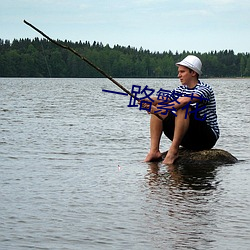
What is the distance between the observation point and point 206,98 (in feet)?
27.4

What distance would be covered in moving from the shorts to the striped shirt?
0.26 feet

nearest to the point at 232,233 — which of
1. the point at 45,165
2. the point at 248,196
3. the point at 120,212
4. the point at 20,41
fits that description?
the point at 120,212

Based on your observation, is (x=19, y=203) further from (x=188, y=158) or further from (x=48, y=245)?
(x=188, y=158)

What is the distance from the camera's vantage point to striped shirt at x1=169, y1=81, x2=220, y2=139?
8336mm

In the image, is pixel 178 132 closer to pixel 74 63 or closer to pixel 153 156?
pixel 153 156

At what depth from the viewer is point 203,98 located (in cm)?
833

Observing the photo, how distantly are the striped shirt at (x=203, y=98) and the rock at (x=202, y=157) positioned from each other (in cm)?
44

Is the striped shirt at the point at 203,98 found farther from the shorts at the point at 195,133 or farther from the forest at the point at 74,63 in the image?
the forest at the point at 74,63

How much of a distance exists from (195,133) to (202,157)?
45cm

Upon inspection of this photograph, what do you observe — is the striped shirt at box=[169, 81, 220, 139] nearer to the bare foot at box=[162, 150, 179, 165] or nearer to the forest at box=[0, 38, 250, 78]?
the bare foot at box=[162, 150, 179, 165]

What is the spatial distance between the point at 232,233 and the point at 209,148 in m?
3.96

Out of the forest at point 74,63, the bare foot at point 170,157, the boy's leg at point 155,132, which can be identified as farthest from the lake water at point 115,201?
the forest at point 74,63

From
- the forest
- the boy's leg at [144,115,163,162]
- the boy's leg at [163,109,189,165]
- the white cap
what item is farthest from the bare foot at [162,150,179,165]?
Answer: the forest

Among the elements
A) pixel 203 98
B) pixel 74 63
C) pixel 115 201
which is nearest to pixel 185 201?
pixel 115 201
